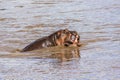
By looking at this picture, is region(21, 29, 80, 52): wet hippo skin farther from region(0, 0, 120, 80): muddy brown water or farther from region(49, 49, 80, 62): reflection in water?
region(49, 49, 80, 62): reflection in water

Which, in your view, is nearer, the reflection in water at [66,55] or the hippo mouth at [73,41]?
the reflection in water at [66,55]

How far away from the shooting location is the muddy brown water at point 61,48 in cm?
811

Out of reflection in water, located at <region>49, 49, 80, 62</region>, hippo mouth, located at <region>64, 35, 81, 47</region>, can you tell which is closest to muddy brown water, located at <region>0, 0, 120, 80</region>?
reflection in water, located at <region>49, 49, 80, 62</region>

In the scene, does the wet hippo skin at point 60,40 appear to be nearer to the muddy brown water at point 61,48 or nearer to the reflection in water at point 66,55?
the muddy brown water at point 61,48

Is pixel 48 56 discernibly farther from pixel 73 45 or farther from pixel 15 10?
pixel 15 10

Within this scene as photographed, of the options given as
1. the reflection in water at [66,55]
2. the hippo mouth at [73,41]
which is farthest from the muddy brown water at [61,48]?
the hippo mouth at [73,41]

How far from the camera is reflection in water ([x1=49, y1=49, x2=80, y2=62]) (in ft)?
30.8

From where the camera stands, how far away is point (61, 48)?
1049 cm

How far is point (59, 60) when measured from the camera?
30.2 ft

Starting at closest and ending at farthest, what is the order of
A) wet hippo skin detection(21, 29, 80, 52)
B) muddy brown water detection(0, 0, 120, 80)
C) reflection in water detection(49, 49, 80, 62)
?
muddy brown water detection(0, 0, 120, 80), reflection in water detection(49, 49, 80, 62), wet hippo skin detection(21, 29, 80, 52)

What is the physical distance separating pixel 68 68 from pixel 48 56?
54.6 inches

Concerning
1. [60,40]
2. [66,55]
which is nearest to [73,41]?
[60,40]

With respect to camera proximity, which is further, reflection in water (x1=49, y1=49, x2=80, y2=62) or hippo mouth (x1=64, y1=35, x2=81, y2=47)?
hippo mouth (x1=64, y1=35, x2=81, y2=47)

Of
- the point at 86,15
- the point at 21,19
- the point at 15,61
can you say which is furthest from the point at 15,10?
the point at 15,61
